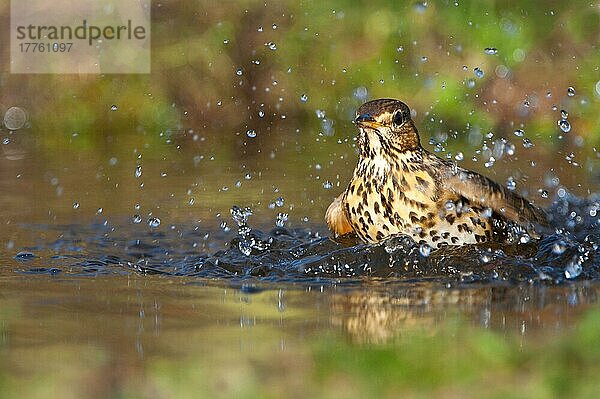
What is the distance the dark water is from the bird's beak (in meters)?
0.55

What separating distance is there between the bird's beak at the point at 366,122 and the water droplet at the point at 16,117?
6.57 m

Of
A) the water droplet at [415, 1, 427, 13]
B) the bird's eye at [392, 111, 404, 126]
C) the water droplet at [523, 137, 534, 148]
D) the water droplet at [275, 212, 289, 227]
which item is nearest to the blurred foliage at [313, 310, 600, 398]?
the bird's eye at [392, 111, 404, 126]

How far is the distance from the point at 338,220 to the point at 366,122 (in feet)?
2.21

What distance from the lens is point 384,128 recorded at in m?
6.35

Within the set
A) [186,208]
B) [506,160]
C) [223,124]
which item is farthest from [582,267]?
[223,124]

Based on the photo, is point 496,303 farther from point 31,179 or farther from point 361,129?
point 31,179

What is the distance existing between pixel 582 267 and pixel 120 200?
3.44m

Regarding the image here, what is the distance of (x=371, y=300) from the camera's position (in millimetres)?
5301

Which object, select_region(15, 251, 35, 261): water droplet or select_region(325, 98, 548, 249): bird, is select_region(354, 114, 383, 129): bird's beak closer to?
select_region(325, 98, 548, 249): bird

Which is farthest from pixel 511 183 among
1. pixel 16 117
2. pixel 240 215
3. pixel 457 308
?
pixel 16 117

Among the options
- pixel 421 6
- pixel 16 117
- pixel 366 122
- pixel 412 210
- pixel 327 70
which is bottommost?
pixel 412 210

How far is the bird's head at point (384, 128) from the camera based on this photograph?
20.8ft

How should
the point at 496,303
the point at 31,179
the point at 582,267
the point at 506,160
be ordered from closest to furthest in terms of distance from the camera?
the point at 496,303 → the point at 582,267 → the point at 31,179 → the point at 506,160

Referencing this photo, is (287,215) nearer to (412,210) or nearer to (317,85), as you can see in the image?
(412,210)
